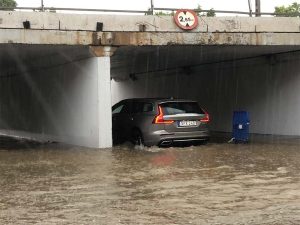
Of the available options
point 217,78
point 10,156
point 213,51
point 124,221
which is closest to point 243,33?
point 213,51

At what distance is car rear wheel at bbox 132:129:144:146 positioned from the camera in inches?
506

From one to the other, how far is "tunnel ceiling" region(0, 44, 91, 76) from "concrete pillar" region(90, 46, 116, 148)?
449 mm

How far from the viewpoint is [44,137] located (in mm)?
17062

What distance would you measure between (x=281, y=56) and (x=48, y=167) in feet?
31.3

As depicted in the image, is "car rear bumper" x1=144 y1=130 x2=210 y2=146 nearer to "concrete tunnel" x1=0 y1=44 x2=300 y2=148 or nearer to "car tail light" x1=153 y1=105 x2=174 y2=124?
"car tail light" x1=153 y1=105 x2=174 y2=124

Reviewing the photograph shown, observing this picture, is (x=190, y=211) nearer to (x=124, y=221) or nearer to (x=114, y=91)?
(x=124, y=221)

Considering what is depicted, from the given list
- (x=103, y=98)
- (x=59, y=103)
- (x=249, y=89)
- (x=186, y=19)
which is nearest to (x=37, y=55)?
(x=59, y=103)

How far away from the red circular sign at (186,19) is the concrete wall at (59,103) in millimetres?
2248

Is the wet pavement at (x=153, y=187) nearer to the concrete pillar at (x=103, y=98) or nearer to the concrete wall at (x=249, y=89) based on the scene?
the concrete pillar at (x=103, y=98)

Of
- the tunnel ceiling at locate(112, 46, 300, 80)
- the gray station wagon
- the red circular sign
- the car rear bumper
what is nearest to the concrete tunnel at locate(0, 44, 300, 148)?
the tunnel ceiling at locate(112, 46, 300, 80)

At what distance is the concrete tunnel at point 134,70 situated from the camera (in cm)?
1318

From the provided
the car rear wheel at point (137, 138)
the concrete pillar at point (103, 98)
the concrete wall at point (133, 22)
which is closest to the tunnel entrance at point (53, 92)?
the concrete pillar at point (103, 98)

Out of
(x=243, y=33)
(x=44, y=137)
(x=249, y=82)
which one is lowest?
(x=44, y=137)

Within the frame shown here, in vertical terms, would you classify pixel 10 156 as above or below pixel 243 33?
below
